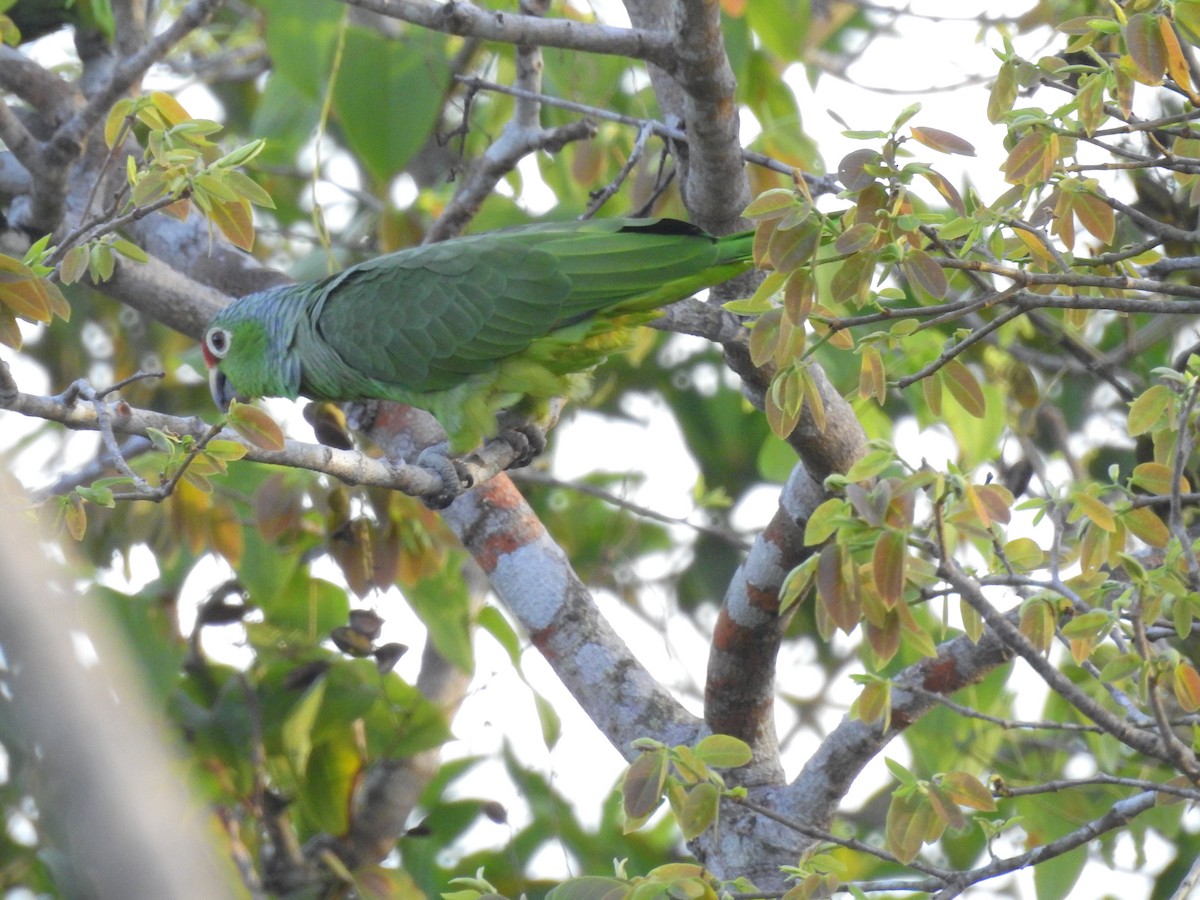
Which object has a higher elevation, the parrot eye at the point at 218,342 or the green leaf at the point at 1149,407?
the parrot eye at the point at 218,342

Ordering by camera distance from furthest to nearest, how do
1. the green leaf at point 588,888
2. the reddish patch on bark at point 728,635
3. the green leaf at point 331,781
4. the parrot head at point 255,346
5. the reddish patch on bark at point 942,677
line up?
the green leaf at point 331,781 < the parrot head at point 255,346 < the reddish patch on bark at point 728,635 < the reddish patch on bark at point 942,677 < the green leaf at point 588,888

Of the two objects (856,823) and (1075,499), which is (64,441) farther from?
(1075,499)

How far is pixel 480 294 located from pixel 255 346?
0.81m

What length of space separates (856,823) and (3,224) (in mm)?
3920

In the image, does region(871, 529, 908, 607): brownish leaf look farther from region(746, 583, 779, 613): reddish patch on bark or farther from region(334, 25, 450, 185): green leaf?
region(334, 25, 450, 185): green leaf

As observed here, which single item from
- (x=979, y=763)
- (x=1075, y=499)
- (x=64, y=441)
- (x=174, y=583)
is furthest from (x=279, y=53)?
(x=979, y=763)

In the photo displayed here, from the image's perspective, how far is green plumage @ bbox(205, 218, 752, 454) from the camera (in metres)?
2.91

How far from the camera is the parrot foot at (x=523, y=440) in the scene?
3.15 m

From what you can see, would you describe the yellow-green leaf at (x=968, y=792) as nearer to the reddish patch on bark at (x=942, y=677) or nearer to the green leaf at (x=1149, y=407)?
the green leaf at (x=1149, y=407)

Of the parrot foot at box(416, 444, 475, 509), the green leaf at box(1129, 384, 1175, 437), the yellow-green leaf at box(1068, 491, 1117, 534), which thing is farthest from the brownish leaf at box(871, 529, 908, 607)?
the parrot foot at box(416, 444, 475, 509)

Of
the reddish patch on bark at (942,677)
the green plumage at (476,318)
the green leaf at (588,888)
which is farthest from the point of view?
the green plumage at (476,318)

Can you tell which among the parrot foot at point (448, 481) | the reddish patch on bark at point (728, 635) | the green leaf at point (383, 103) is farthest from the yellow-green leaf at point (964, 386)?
the green leaf at point (383, 103)

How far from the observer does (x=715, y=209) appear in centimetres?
270

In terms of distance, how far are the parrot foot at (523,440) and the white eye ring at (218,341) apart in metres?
0.92
